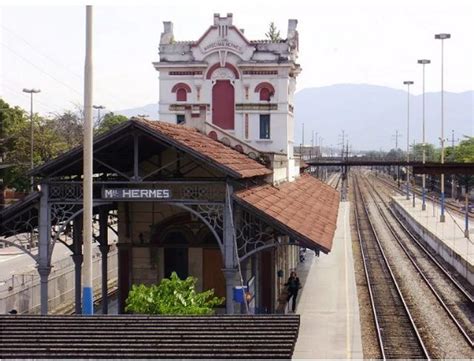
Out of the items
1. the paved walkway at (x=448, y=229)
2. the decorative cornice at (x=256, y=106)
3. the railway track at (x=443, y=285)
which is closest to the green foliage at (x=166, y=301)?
the railway track at (x=443, y=285)

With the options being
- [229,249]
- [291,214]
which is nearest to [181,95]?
[291,214]

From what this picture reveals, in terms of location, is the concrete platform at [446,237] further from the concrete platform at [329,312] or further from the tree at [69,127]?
the tree at [69,127]

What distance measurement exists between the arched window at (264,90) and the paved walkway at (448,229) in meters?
12.0

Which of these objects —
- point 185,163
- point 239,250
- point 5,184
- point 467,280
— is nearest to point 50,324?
point 239,250

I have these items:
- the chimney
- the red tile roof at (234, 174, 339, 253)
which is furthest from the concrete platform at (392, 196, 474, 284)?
the chimney

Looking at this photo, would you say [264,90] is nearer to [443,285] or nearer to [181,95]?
[181,95]

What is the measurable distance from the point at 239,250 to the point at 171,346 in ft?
24.2

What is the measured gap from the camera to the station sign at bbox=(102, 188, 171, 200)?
1800cm

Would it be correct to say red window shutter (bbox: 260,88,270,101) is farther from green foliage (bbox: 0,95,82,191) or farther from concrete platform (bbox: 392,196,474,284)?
→ green foliage (bbox: 0,95,82,191)

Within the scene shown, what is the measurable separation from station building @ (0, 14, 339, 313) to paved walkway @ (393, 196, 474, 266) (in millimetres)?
8657

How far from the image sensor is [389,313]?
24609 mm

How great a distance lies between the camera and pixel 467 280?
31359mm

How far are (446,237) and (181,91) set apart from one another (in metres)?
18.5

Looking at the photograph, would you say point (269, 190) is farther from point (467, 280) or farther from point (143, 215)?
point (467, 280)
